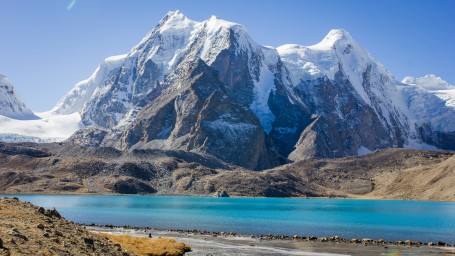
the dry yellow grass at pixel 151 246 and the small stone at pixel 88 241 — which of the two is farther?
the dry yellow grass at pixel 151 246

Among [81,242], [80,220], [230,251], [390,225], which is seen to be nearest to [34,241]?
[81,242]

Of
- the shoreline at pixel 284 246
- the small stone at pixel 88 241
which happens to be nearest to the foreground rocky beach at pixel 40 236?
the small stone at pixel 88 241

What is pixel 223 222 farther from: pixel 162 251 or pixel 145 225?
pixel 162 251

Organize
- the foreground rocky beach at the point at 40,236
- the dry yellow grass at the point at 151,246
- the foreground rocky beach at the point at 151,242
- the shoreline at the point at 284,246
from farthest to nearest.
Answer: the shoreline at the point at 284,246, the dry yellow grass at the point at 151,246, the foreground rocky beach at the point at 151,242, the foreground rocky beach at the point at 40,236

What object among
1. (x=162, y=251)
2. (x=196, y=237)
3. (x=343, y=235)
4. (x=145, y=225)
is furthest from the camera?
(x=145, y=225)

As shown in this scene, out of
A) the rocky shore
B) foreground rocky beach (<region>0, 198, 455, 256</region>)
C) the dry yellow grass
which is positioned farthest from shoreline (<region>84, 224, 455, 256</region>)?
the rocky shore

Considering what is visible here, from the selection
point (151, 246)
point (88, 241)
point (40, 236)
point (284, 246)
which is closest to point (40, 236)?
point (40, 236)

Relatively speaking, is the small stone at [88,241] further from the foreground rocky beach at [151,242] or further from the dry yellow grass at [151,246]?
the dry yellow grass at [151,246]
